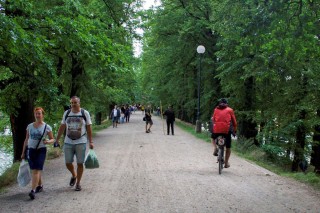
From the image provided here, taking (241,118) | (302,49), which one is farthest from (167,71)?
(302,49)

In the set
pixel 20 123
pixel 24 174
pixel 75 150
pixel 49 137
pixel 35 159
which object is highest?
pixel 20 123

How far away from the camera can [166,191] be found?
23.7 ft

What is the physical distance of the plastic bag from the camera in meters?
6.91

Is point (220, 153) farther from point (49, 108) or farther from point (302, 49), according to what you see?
point (49, 108)

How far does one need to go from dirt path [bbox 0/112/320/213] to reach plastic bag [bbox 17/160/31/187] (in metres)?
0.32

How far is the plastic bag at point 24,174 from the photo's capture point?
691 cm

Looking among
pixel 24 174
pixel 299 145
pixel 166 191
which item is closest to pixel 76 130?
pixel 24 174

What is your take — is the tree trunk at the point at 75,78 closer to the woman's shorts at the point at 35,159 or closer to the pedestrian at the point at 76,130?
the pedestrian at the point at 76,130

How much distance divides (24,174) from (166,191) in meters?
2.75

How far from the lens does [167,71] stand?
33219 mm

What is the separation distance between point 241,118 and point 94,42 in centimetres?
1109

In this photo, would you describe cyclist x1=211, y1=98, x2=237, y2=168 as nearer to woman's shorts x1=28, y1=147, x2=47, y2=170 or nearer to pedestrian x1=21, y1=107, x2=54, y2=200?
pedestrian x1=21, y1=107, x2=54, y2=200

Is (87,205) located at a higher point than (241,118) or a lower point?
lower

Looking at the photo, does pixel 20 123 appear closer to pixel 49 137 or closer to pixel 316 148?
pixel 49 137
